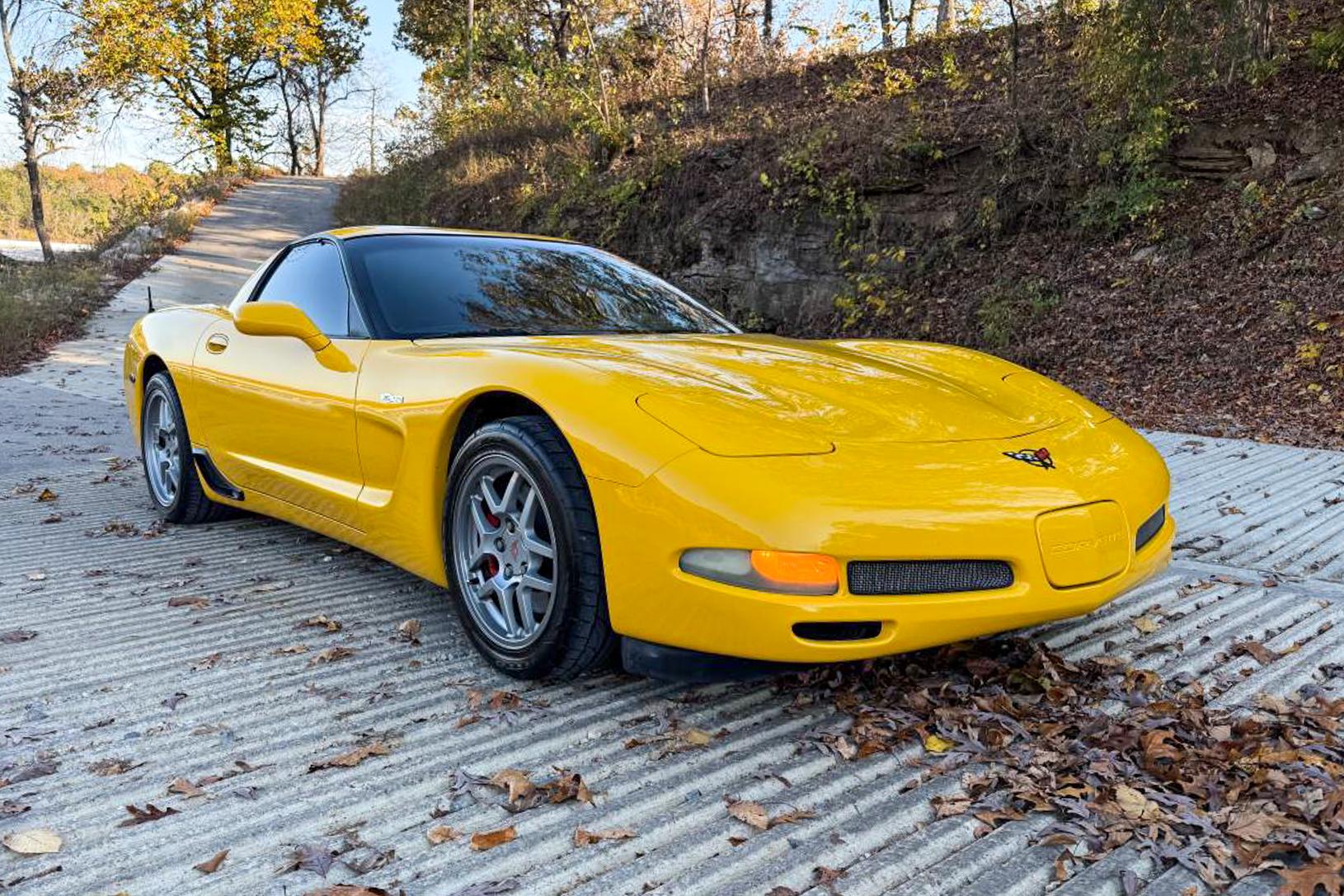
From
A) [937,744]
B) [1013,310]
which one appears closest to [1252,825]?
[937,744]

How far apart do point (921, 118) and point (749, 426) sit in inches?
385

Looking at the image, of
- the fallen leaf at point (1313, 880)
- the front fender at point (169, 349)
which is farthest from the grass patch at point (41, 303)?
the fallen leaf at point (1313, 880)

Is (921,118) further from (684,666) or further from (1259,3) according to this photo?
(684,666)

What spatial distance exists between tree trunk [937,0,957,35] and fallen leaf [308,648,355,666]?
13520mm

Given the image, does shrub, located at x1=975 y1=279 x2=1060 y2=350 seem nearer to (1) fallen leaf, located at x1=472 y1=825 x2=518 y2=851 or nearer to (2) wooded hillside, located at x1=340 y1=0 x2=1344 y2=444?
(2) wooded hillside, located at x1=340 y1=0 x2=1344 y2=444

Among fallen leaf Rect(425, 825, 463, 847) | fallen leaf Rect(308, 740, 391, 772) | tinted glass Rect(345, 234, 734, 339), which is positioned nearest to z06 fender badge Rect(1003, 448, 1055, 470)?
tinted glass Rect(345, 234, 734, 339)

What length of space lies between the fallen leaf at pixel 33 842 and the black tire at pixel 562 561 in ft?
3.38

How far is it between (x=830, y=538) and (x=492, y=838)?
0.89 m

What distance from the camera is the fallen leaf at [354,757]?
214cm

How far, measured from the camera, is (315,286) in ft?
11.9

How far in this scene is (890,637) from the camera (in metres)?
2.08

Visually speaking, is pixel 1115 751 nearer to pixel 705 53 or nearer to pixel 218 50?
pixel 705 53

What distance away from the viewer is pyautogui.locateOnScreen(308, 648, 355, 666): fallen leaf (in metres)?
2.75

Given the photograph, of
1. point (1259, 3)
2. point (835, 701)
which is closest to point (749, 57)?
point (1259, 3)
